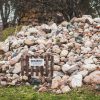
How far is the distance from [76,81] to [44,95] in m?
1.02

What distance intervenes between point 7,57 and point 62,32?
1.94 m

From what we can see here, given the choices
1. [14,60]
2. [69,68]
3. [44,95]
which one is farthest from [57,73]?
[44,95]

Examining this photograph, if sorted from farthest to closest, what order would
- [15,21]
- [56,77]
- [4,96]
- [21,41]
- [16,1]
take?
[15,21]
[16,1]
[21,41]
[56,77]
[4,96]

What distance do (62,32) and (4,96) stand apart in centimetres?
478

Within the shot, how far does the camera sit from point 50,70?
1198 centimetres

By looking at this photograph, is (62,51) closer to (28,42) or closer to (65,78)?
(28,42)

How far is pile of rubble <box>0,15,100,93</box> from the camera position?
11.5 meters

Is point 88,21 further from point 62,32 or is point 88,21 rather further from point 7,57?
point 7,57

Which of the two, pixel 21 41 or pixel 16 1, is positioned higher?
pixel 16 1

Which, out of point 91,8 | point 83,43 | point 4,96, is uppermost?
point 91,8

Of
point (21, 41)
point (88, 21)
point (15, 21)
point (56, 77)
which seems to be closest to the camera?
point (56, 77)

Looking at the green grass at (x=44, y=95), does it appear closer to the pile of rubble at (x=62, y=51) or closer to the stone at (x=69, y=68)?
the pile of rubble at (x=62, y=51)

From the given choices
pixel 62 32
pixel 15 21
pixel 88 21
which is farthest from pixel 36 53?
pixel 15 21

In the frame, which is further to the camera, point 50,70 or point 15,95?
point 50,70
